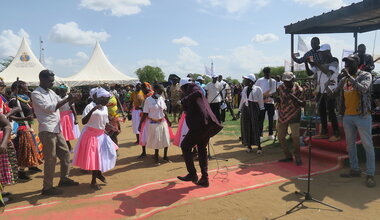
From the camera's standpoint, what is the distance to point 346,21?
842 cm

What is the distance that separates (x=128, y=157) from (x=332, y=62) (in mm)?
5287

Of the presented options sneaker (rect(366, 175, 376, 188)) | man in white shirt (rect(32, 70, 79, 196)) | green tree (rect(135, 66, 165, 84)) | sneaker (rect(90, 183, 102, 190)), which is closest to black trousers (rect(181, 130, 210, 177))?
sneaker (rect(90, 183, 102, 190))

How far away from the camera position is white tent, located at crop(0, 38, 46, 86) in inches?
904

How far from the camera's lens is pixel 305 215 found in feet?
12.8

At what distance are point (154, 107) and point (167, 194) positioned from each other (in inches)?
88.2

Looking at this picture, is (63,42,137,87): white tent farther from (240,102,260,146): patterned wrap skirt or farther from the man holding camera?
the man holding camera

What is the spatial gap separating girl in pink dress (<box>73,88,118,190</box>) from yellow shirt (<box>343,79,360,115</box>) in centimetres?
412

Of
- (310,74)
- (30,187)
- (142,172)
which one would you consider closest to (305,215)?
(142,172)

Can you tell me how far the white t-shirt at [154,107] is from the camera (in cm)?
645

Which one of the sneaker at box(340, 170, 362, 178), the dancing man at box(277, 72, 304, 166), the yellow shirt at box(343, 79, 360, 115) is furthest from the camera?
the dancing man at box(277, 72, 304, 166)

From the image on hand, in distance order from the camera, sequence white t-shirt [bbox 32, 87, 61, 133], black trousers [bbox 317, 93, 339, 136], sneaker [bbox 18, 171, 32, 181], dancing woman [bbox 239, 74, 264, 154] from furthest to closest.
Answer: dancing woman [bbox 239, 74, 264, 154] → black trousers [bbox 317, 93, 339, 136] → sneaker [bbox 18, 171, 32, 181] → white t-shirt [bbox 32, 87, 61, 133]

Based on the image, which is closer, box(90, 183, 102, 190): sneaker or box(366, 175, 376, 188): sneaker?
box(366, 175, 376, 188): sneaker

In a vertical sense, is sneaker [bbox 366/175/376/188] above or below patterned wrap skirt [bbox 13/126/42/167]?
below

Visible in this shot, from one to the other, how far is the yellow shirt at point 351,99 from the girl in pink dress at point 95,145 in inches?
162
